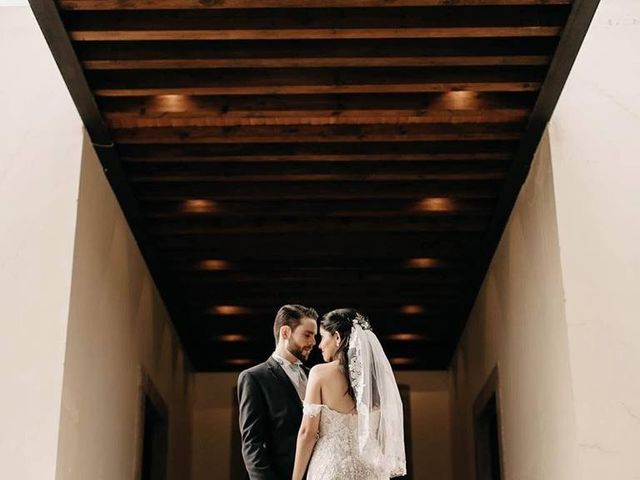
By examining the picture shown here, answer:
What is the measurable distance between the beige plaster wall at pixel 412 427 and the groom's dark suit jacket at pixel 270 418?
4.87 metres

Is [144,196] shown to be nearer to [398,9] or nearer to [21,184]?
[21,184]

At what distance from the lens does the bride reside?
529 centimetres

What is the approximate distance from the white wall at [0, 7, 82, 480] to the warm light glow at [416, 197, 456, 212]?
2.32 metres

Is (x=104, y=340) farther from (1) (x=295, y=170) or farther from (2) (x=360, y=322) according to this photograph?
(2) (x=360, y=322)

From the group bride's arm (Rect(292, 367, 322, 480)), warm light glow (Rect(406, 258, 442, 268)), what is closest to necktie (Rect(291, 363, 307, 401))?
bride's arm (Rect(292, 367, 322, 480))

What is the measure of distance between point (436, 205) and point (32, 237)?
8.78ft

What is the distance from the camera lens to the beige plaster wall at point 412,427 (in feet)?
34.5

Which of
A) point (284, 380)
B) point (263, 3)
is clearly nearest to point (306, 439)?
point (284, 380)

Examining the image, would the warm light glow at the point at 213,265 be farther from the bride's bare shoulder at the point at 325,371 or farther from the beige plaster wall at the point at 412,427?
the bride's bare shoulder at the point at 325,371

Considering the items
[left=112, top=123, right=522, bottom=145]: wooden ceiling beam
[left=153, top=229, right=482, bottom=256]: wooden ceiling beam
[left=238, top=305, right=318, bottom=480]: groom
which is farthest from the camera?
[left=153, top=229, right=482, bottom=256]: wooden ceiling beam

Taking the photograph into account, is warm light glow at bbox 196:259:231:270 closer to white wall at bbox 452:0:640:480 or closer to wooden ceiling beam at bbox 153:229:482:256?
A: wooden ceiling beam at bbox 153:229:482:256

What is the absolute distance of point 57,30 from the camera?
215 inches

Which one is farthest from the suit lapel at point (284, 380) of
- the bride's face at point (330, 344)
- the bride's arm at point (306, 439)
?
the bride's arm at point (306, 439)

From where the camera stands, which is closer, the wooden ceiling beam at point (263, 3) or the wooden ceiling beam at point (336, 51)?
the wooden ceiling beam at point (263, 3)
